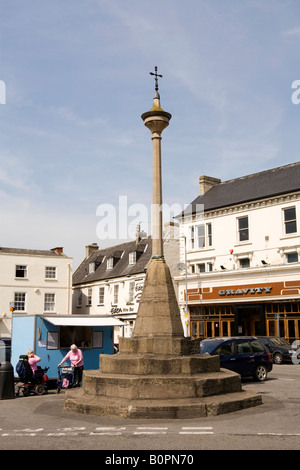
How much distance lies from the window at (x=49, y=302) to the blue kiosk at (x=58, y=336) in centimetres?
2694

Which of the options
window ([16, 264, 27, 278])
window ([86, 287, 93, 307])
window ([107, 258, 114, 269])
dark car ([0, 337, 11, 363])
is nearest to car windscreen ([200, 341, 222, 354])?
dark car ([0, 337, 11, 363])

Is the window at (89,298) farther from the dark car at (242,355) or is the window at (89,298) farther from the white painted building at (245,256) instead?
the dark car at (242,355)

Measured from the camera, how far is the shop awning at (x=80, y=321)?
16989 mm

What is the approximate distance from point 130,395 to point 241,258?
2509 cm

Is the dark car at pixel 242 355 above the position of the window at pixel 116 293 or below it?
below

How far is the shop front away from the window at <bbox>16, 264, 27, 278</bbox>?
16.4m

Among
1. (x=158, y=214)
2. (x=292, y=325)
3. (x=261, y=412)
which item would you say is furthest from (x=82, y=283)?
(x=261, y=412)

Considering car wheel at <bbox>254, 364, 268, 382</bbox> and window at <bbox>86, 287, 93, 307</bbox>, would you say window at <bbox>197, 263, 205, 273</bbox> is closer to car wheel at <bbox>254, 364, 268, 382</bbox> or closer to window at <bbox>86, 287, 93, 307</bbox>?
window at <bbox>86, 287, 93, 307</bbox>

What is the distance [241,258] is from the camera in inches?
1377

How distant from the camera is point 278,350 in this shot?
26.6 m

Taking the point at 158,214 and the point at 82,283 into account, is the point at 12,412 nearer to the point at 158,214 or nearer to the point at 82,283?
the point at 158,214

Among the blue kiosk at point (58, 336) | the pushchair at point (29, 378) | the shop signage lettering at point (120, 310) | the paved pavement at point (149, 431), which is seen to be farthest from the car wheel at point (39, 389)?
the shop signage lettering at point (120, 310)

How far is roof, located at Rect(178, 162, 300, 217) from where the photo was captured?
33562 mm

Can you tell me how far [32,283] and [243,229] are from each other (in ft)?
68.0
